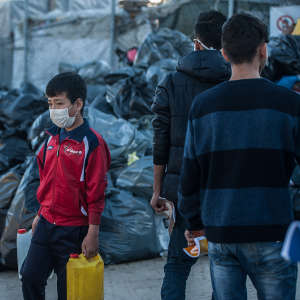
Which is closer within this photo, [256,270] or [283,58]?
[256,270]

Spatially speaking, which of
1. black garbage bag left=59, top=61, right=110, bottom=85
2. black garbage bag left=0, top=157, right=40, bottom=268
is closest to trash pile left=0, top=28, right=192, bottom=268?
black garbage bag left=0, top=157, right=40, bottom=268

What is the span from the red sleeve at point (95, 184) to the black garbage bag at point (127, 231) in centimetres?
133

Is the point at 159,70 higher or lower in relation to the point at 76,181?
higher

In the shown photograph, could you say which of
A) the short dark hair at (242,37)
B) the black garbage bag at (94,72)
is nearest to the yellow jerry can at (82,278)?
the short dark hair at (242,37)

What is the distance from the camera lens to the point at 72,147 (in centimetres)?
243

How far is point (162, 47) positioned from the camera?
6434mm

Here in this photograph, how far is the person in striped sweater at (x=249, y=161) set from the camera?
5.10ft

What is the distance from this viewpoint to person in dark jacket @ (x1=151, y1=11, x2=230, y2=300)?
225 centimetres

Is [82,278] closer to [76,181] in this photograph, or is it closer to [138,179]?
[76,181]

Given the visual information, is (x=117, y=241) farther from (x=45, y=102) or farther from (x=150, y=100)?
(x=45, y=102)

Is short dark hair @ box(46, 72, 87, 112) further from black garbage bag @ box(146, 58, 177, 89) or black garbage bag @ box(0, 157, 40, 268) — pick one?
black garbage bag @ box(146, 58, 177, 89)

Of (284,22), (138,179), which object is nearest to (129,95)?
(138,179)

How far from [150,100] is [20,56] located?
6.49m

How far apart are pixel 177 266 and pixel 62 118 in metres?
0.97
